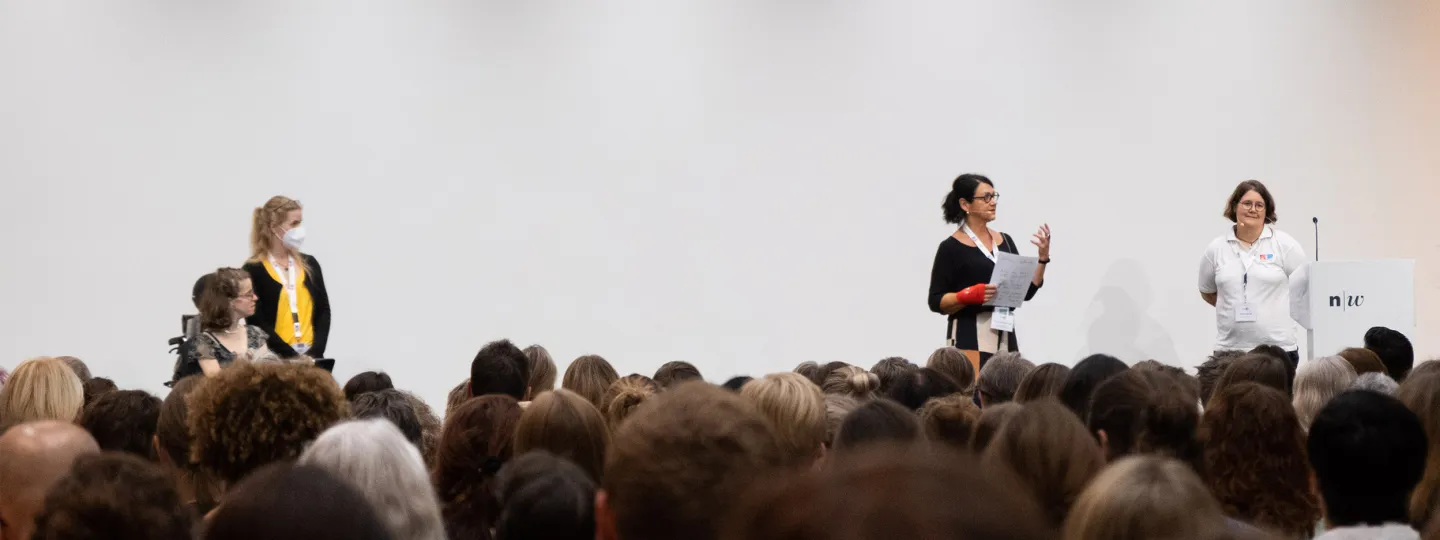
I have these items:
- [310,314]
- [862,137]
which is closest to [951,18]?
[862,137]

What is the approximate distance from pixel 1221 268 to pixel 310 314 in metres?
4.58

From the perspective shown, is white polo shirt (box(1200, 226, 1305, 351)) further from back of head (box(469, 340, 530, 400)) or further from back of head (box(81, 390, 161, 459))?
back of head (box(81, 390, 161, 459))

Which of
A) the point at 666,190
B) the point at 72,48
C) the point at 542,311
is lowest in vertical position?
the point at 542,311

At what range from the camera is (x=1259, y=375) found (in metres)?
3.83

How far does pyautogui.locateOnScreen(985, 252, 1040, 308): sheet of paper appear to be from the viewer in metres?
6.04

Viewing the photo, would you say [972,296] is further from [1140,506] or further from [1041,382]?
[1140,506]

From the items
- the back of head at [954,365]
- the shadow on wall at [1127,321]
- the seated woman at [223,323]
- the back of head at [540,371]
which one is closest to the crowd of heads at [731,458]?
the back of head at [540,371]

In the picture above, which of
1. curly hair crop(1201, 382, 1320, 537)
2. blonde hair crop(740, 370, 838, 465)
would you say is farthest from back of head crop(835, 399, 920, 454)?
curly hair crop(1201, 382, 1320, 537)

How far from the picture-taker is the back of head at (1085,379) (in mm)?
3223

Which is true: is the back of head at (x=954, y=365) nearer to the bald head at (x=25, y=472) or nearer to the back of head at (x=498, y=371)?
the back of head at (x=498, y=371)

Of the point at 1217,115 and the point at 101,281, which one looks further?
the point at 1217,115

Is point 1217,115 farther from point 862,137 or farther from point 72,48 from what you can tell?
point 72,48

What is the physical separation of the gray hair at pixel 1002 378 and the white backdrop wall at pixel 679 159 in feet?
12.9

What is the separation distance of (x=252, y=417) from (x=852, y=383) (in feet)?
7.03
